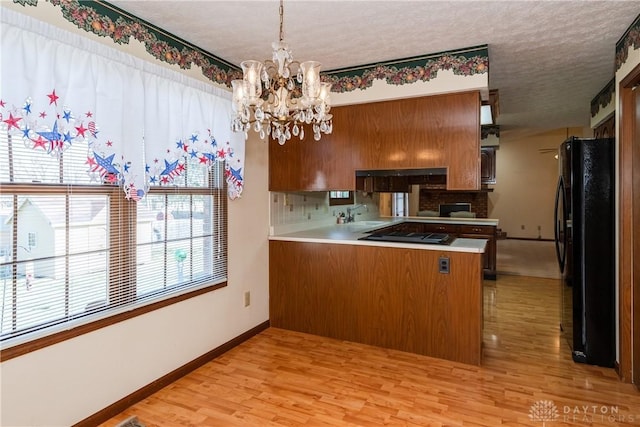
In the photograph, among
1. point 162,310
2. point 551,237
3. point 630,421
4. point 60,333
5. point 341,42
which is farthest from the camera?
point 551,237

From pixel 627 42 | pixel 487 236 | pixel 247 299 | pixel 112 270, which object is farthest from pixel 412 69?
pixel 487 236

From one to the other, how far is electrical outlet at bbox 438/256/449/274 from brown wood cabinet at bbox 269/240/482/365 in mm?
25

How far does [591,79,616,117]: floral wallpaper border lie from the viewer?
3.55m

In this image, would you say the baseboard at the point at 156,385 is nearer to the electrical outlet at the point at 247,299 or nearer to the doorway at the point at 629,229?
the electrical outlet at the point at 247,299

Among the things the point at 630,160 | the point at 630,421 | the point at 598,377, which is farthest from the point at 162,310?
the point at 630,160

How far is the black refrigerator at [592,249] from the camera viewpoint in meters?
2.72

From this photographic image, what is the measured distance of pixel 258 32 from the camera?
8.06ft

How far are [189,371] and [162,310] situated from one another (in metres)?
0.56

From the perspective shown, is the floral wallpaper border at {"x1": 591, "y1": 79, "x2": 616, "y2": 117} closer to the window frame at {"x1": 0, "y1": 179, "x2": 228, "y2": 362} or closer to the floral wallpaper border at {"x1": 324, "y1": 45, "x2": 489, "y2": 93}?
the floral wallpaper border at {"x1": 324, "y1": 45, "x2": 489, "y2": 93}

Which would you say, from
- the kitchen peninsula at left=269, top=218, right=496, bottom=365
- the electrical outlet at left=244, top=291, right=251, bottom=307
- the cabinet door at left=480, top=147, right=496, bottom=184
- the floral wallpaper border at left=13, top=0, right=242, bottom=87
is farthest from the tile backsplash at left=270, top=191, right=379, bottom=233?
the cabinet door at left=480, top=147, right=496, bottom=184

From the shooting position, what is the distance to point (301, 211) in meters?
4.11

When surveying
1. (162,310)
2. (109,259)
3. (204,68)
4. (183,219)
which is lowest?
(162,310)

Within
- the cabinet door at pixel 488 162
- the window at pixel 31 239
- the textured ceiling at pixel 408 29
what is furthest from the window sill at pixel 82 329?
the cabinet door at pixel 488 162

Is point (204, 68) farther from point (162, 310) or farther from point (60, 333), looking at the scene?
point (60, 333)
